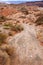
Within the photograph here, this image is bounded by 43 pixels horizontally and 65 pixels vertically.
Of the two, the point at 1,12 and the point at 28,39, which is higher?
the point at 28,39

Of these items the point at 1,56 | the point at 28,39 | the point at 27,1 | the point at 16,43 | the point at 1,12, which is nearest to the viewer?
the point at 1,56

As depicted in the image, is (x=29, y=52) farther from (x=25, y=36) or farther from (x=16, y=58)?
(x=25, y=36)

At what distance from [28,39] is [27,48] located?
7.22 feet

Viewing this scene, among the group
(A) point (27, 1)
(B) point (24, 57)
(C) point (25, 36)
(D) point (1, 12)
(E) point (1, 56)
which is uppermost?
(E) point (1, 56)

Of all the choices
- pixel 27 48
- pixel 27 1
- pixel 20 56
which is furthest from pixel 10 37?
pixel 27 1

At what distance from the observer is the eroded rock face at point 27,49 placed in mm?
10480

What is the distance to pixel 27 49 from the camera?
1237cm

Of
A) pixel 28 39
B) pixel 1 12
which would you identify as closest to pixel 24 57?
pixel 28 39

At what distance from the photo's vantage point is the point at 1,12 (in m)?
35.4

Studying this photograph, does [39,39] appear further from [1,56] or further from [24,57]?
[1,56]

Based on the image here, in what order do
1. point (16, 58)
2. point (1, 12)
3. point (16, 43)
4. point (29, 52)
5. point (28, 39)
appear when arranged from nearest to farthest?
point (16, 58)
point (29, 52)
point (16, 43)
point (28, 39)
point (1, 12)

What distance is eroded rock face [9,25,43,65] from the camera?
1048cm

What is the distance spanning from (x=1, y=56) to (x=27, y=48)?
3034 mm

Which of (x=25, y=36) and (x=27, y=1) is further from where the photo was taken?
(x=27, y=1)
